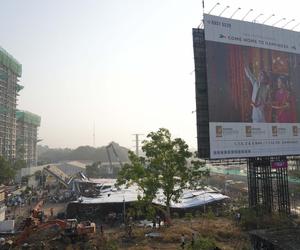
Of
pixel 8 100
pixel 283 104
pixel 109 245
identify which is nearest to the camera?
pixel 109 245

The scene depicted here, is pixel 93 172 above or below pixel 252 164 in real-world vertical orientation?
below

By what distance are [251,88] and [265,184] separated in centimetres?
1029

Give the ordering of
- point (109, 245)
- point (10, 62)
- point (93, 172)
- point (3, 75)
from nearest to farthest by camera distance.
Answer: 1. point (109, 245)
2. point (3, 75)
3. point (93, 172)
4. point (10, 62)

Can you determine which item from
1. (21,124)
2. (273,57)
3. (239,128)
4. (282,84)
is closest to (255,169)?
(239,128)

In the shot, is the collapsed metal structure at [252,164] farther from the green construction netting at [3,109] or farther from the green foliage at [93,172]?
the green construction netting at [3,109]

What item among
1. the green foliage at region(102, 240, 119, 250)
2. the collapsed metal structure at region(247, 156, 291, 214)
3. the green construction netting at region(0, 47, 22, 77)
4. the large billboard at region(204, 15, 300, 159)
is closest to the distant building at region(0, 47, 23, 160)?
the green construction netting at region(0, 47, 22, 77)

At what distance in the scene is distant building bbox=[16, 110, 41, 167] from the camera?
13584cm

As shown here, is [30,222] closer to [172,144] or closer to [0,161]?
[172,144]

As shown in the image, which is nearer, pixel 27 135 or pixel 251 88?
pixel 251 88

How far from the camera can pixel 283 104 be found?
1390 inches

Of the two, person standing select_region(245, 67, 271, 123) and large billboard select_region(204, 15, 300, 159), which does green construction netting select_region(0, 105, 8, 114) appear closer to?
large billboard select_region(204, 15, 300, 159)

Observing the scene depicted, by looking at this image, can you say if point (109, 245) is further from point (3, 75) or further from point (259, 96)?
point (3, 75)

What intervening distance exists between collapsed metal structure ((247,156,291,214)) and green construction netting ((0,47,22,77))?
97950 mm

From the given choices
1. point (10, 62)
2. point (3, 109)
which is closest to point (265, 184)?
point (3, 109)
